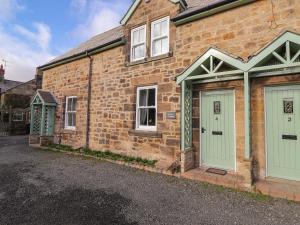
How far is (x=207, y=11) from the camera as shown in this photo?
21.9 feet

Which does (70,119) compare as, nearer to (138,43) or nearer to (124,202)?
(138,43)

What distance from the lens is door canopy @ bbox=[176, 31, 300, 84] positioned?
469 cm

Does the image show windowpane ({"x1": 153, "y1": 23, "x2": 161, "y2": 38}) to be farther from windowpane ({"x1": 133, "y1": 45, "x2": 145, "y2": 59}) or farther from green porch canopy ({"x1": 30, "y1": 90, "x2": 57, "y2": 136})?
green porch canopy ({"x1": 30, "y1": 90, "x2": 57, "y2": 136})

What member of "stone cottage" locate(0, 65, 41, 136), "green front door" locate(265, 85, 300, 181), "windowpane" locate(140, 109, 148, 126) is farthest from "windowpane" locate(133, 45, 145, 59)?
"stone cottage" locate(0, 65, 41, 136)

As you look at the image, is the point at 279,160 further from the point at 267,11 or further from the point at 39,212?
the point at 39,212

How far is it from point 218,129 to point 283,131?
1747mm

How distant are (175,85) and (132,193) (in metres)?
4.06

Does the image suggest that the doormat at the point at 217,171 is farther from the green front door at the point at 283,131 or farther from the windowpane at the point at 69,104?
the windowpane at the point at 69,104

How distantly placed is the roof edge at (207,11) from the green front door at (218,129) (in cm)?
271

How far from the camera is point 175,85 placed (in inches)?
285

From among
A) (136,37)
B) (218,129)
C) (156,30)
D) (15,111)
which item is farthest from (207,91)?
(15,111)

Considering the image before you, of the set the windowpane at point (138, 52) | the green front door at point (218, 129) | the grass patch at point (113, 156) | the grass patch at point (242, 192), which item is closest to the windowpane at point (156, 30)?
the windowpane at point (138, 52)

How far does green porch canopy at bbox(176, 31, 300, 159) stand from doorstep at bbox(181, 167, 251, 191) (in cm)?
73

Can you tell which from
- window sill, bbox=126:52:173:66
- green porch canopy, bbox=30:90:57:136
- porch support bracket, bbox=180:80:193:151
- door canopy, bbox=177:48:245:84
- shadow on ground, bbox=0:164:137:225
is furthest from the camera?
green porch canopy, bbox=30:90:57:136
